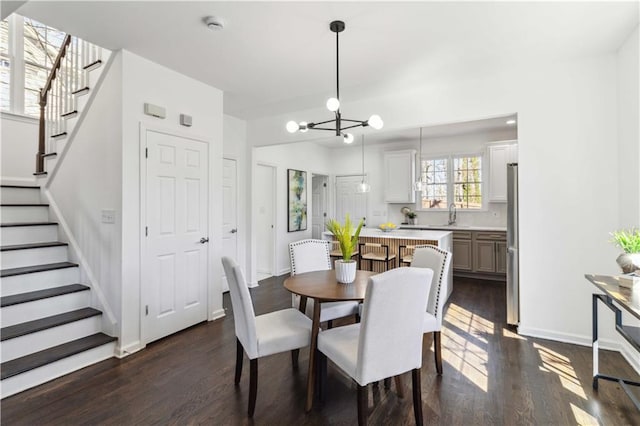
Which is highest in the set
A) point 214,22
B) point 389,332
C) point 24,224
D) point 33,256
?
point 214,22

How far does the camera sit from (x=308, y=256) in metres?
3.15

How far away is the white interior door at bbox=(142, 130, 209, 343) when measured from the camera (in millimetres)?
3088

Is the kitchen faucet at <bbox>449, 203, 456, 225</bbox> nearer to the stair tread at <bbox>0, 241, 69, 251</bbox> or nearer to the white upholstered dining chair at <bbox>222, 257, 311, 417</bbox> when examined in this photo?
the white upholstered dining chair at <bbox>222, 257, 311, 417</bbox>

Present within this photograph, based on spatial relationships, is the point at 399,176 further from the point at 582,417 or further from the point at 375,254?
the point at 582,417

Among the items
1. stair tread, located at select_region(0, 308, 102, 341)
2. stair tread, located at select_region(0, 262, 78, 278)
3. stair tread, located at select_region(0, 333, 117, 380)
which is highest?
stair tread, located at select_region(0, 262, 78, 278)

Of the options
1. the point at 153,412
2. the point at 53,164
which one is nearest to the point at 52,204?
the point at 53,164

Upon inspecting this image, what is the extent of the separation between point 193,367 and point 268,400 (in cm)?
83

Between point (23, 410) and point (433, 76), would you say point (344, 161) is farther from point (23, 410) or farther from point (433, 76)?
point (23, 410)

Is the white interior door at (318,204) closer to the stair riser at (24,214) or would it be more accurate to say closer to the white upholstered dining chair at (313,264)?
the white upholstered dining chair at (313,264)

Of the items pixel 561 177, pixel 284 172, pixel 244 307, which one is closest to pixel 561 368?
pixel 561 177

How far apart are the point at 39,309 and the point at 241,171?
2942mm

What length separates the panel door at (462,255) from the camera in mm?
5719

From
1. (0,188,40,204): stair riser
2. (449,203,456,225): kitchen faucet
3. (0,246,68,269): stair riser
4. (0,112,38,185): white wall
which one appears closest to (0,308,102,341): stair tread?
(0,246,68,269): stair riser

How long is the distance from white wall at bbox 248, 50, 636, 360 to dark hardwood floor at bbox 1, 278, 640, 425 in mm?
414
